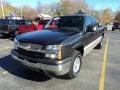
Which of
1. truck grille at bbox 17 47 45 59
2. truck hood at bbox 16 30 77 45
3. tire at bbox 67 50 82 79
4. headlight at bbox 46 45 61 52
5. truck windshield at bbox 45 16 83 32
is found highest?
truck windshield at bbox 45 16 83 32

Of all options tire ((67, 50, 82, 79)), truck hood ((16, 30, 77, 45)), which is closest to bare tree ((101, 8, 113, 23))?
tire ((67, 50, 82, 79))

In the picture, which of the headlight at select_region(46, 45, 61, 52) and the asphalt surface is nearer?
the headlight at select_region(46, 45, 61, 52)

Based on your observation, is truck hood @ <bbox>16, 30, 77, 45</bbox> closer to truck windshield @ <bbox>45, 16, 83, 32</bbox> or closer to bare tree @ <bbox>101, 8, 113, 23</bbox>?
truck windshield @ <bbox>45, 16, 83, 32</bbox>

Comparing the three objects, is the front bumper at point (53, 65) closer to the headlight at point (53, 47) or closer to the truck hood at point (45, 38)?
the headlight at point (53, 47)

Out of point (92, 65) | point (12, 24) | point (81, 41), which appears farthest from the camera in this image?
point (12, 24)

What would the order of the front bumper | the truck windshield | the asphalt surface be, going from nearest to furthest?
the front bumper → the asphalt surface → the truck windshield

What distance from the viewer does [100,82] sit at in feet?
18.3

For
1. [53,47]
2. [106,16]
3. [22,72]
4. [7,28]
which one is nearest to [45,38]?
[53,47]

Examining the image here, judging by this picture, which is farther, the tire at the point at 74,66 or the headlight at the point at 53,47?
the tire at the point at 74,66

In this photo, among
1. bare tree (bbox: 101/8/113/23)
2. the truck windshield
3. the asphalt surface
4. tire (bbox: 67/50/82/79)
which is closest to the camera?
the asphalt surface

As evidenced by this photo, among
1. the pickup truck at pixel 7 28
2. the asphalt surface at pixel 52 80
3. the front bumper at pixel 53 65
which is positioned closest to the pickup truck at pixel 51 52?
the front bumper at pixel 53 65

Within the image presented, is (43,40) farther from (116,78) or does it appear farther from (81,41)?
(116,78)

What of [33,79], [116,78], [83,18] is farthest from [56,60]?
[83,18]

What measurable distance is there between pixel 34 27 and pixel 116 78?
862 cm
